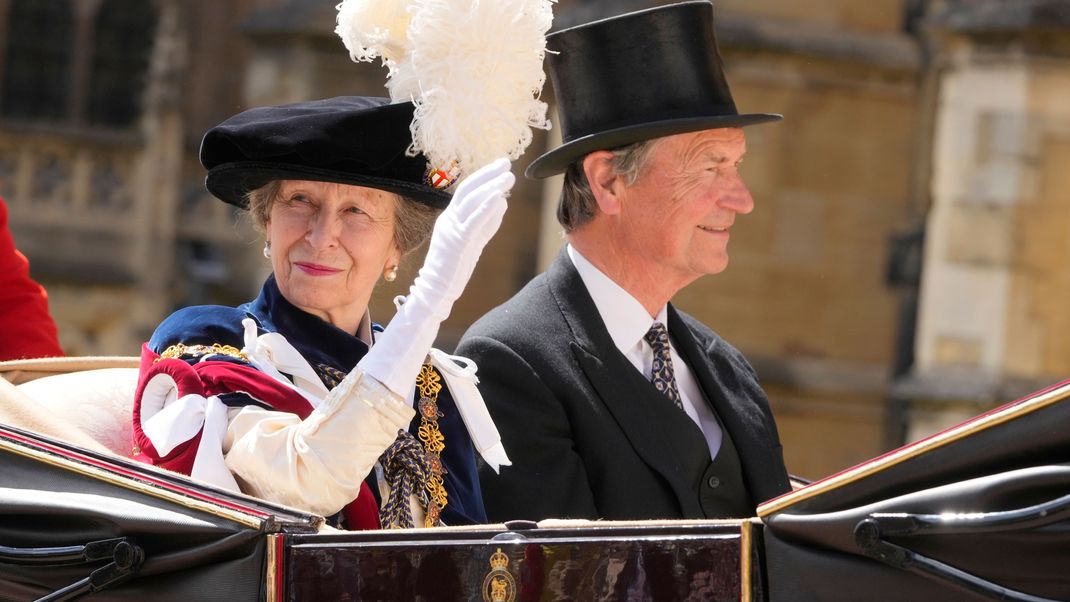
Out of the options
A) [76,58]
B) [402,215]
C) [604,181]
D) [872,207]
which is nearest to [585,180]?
[604,181]

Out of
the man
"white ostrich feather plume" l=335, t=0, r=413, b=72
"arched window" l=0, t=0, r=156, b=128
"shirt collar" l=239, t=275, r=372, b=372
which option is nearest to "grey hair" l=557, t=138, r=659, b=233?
the man

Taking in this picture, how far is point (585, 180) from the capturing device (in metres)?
4.19

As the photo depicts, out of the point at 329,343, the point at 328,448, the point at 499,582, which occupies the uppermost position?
the point at 329,343

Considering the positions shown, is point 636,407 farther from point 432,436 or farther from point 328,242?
point 328,242

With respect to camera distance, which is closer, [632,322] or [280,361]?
[280,361]

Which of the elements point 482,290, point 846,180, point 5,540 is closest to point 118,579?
point 5,540

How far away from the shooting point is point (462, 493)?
353 centimetres

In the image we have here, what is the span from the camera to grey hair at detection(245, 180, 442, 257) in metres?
3.54

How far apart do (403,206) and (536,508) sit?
0.61m

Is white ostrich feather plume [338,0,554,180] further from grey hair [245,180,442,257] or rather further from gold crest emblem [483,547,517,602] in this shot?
gold crest emblem [483,547,517,602]

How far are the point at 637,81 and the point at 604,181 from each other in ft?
0.71

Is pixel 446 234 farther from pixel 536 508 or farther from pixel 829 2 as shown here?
pixel 829 2

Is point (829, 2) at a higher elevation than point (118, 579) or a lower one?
higher

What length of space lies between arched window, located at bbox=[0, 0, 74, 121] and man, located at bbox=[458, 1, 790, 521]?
13.8 meters
